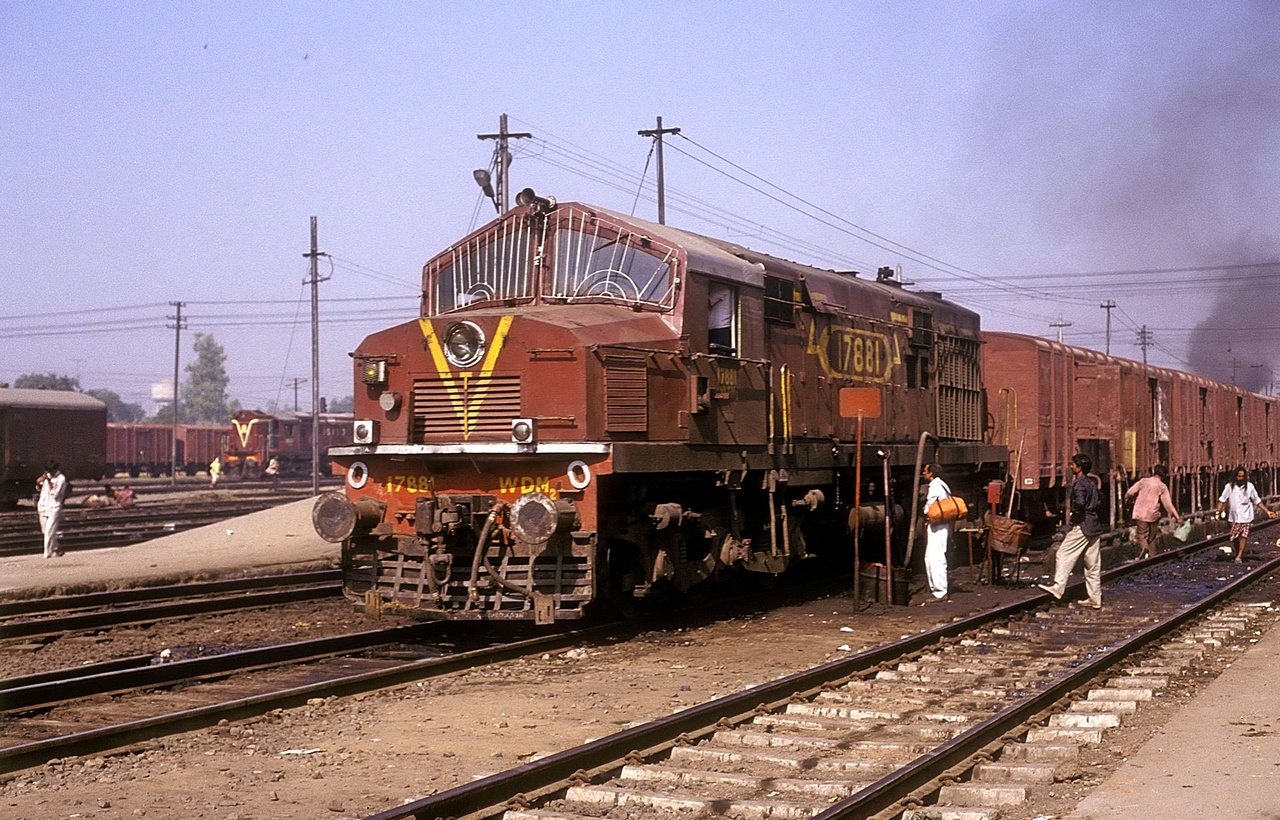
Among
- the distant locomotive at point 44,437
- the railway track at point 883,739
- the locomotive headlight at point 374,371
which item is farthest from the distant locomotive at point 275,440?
the railway track at point 883,739

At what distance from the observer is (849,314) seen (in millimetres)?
15852

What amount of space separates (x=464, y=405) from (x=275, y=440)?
55709 millimetres

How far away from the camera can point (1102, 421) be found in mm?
26953

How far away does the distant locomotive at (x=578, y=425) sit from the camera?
36.8ft

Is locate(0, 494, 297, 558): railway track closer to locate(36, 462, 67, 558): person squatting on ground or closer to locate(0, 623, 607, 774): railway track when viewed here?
locate(36, 462, 67, 558): person squatting on ground

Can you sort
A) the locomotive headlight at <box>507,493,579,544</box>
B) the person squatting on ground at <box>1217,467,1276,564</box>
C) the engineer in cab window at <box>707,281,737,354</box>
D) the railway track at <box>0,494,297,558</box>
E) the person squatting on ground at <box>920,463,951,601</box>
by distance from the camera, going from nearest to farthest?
the locomotive headlight at <box>507,493,579,544</box> < the engineer in cab window at <box>707,281,737,354</box> < the person squatting on ground at <box>920,463,951,601</box> < the person squatting on ground at <box>1217,467,1276,564</box> < the railway track at <box>0,494,297,558</box>

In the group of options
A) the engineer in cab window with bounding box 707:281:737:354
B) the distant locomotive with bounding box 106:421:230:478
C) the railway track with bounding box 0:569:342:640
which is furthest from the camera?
the distant locomotive with bounding box 106:421:230:478

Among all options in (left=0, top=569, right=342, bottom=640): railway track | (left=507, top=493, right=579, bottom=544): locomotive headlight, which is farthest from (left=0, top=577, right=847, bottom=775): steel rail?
(left=0, top=569, right=342, bottom=640): railway track

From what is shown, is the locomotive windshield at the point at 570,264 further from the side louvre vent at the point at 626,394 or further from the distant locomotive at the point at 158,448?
the distant locomotive at the point at 158,448

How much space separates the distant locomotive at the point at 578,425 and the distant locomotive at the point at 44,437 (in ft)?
97.2

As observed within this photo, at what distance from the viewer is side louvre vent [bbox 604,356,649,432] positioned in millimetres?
11398

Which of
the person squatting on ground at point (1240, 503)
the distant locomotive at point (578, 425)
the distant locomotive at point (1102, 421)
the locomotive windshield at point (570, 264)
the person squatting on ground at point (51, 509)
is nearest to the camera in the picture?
the distant locomotive at point (578, 425)

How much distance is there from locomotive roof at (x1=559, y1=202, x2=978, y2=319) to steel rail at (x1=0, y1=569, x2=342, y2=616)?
7.34m

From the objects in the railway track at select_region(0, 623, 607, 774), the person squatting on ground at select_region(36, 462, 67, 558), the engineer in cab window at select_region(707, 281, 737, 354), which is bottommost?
the railway track at select_region(0, 623, 607, 774)
